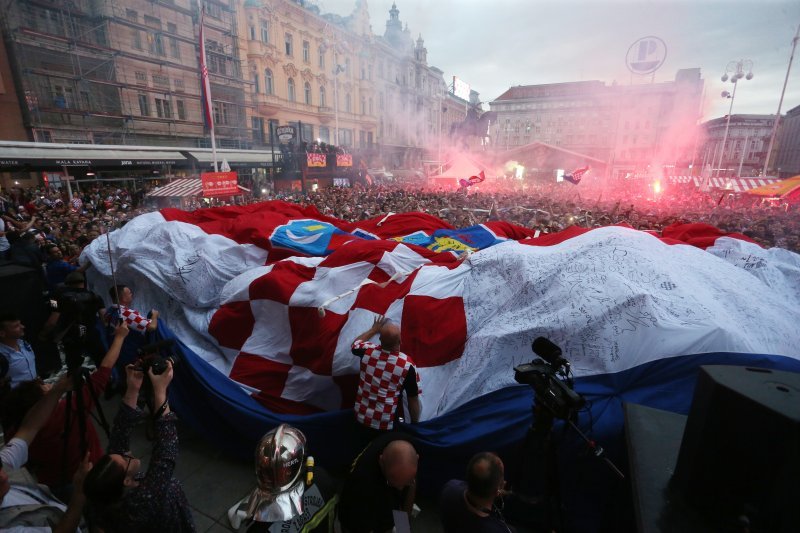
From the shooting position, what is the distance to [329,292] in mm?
3361

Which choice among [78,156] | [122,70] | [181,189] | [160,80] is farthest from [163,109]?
[181,189]

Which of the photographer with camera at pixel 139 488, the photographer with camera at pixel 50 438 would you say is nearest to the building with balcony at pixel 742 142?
the photographer with camera at pixel 139 488

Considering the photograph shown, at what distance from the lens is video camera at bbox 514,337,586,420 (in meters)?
1.65

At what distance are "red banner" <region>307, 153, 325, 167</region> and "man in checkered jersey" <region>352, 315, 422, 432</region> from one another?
733 inches

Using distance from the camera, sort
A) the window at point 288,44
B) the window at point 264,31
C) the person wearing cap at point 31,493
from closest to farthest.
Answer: the person wearing cap at point 31,493 → the window at point 264,31 → the window at point 288,44

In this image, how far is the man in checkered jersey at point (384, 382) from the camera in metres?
2.36

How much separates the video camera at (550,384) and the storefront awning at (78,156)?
57.7 feet

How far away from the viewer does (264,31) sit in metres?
26.2

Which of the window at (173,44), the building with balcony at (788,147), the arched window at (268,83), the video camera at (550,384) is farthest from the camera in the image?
the building with balcony at (788,147)

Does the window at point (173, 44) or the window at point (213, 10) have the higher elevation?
the window at point (213, 10)

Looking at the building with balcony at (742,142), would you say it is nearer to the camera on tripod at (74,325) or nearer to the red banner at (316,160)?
the red banner at (316,160)

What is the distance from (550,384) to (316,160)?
19872mm

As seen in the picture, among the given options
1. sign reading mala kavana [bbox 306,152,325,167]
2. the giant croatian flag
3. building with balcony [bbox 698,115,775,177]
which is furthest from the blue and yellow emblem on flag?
building with balcony [bbox 698,115,775,177]

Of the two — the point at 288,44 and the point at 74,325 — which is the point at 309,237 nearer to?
the point at 74,325
